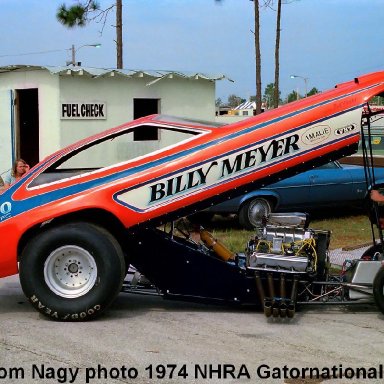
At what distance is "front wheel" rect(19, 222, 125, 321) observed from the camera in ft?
21.5

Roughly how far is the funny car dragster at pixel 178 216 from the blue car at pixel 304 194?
17.7ft

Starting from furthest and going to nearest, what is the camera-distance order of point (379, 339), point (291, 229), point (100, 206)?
point (291, 229)
point (100, 206)
point (379, 339)

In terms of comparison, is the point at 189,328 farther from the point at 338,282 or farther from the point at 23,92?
the point at 23,92

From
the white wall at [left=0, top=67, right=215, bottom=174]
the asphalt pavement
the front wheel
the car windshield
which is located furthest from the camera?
the white wall at [left=0, top=67, right=215, bottom=174]

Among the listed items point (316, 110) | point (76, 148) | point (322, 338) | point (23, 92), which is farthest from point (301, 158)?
point (23, 92)

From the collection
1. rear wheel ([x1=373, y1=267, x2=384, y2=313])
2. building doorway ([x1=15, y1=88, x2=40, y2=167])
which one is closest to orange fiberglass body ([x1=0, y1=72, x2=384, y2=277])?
rear wheel ([x1=373, y1=267, x2=384, y2=313])

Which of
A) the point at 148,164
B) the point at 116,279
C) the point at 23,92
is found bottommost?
the point at 116,279

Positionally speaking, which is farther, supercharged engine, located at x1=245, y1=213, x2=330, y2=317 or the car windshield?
the car windshield

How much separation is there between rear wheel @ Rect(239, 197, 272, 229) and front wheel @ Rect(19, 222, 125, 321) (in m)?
6.08

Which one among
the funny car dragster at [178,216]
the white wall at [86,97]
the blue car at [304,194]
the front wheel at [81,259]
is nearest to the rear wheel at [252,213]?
the blue car at [304,194]

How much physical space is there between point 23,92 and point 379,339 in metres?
13.7

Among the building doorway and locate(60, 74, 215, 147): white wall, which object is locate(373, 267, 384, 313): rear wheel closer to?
locate(60, 74, 215, 147): white wall

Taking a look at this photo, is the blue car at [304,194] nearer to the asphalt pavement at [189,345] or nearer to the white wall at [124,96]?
the white wall at [124,96]

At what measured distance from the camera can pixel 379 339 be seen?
243 inches
